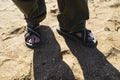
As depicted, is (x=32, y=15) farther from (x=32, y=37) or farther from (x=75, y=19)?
(x=75, y=19)

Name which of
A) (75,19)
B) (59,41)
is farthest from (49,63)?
(75,19)

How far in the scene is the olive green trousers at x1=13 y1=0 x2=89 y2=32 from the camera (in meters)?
2.23

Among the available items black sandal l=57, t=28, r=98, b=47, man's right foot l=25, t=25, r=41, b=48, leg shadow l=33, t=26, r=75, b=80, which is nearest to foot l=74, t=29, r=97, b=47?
black sandal l=57, t=28, r=98, b=47

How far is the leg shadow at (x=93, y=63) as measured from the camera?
2.12 m

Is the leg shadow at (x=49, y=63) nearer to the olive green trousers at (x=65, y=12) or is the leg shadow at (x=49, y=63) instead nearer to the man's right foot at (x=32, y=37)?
the man's right foot at (x=32, y=37)

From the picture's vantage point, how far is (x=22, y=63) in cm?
234

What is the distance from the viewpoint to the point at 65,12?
2.32 metres

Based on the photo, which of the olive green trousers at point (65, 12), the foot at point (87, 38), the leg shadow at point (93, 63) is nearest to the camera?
the leg shadow at point (93, 63)

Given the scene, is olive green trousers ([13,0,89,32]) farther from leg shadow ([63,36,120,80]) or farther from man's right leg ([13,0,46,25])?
leg shadow ([63,36,120,80])

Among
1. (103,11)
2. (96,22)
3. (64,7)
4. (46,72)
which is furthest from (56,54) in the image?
(103,11)

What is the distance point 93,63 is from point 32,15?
0.68 m

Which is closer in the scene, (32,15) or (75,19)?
(75,19)

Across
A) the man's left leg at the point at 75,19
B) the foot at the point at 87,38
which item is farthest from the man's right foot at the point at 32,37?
the foot at the point at 87,38

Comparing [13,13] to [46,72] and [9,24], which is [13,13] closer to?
[9,24]
